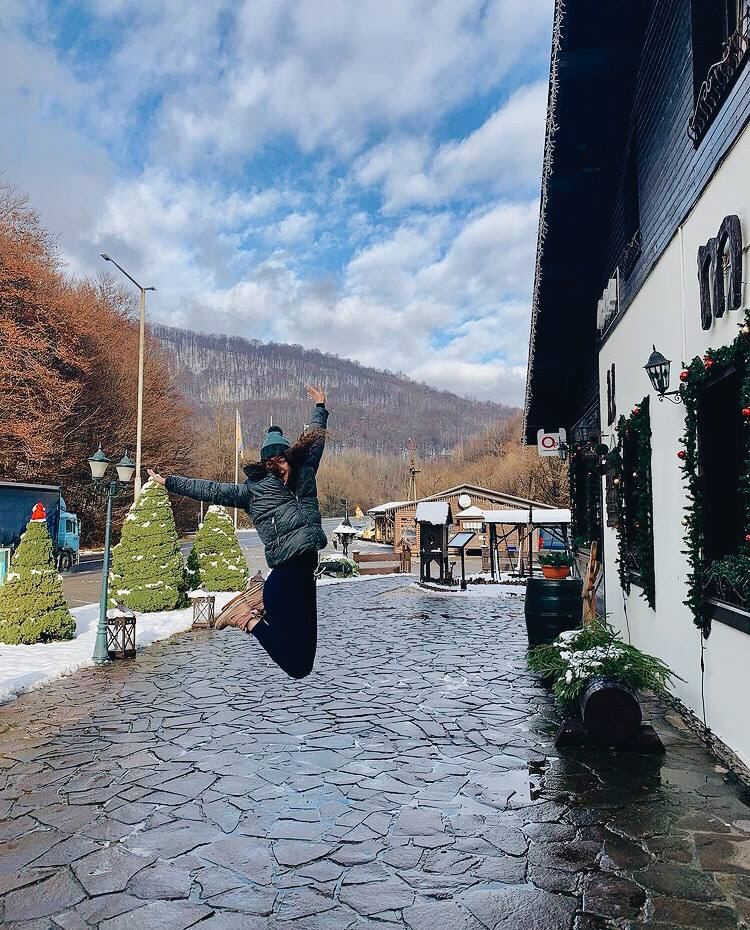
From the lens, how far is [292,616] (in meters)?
4.26

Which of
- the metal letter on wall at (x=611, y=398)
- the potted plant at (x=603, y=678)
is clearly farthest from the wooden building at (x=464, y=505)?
the potted plant at (x=603, y=678)

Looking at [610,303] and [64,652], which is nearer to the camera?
[610,303]

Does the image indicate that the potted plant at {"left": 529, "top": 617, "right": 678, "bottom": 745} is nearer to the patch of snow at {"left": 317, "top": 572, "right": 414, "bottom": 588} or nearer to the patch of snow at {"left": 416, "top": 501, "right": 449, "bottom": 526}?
the patch of snow at {"left": 416, "top": 501, "right": 449, "bottom": 526}

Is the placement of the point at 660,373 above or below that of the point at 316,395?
above

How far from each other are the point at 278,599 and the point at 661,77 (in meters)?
6.96

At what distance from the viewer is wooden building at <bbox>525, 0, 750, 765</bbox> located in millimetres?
5434

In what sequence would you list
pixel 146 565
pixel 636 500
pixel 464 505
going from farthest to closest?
A: 1. pixel 464 505
2. pixel 146 565
3. pixel 636 500

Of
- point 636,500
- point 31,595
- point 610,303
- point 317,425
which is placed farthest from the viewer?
point 31,595

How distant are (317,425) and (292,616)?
1.21 metres

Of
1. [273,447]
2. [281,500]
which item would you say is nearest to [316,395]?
[273,447]

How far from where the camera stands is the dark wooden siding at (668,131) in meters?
5.64

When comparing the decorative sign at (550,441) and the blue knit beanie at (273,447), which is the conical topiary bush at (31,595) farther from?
the decorative sign at (550,441)

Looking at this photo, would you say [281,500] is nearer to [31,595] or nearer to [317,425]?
[317,425]

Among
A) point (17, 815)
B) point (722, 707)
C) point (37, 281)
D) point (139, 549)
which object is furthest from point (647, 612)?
point (37, 281)
